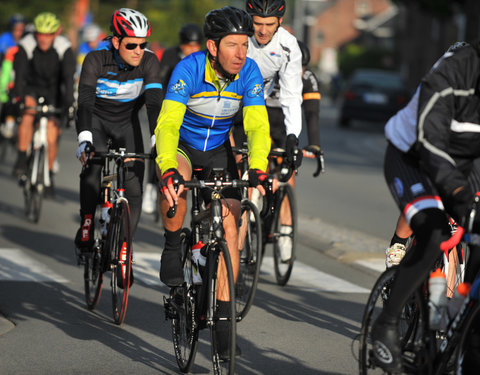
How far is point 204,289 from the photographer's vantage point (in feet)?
16.7

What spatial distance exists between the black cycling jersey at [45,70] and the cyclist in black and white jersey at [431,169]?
706 cm

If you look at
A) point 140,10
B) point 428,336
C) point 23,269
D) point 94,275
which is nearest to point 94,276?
point 94,275

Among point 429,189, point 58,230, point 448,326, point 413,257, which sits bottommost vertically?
point 58,230

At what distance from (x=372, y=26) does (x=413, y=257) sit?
303ft

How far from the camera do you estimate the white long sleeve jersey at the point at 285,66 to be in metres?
7.57

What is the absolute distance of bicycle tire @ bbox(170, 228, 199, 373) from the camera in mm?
5262

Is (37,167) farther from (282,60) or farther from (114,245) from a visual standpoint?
(114,245)

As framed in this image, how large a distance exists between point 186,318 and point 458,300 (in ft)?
5.38

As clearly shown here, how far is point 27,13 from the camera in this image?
3869 cm

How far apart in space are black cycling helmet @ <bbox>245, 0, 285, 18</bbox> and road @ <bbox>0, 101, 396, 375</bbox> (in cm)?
214

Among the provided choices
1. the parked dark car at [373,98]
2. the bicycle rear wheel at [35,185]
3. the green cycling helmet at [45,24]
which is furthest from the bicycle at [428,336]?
the parked dark car at [373,98]

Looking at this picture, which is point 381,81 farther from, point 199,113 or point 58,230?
point 199,113

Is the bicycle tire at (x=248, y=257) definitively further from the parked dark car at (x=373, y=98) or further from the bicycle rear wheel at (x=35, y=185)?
the parked dark car at (x=373, y=98)

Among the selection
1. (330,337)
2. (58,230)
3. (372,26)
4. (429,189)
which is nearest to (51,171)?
(58,230)
